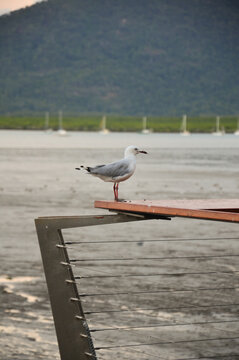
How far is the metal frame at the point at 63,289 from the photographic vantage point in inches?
196

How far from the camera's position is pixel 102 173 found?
5.45m

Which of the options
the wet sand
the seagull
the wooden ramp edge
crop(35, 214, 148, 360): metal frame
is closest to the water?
the wet sand

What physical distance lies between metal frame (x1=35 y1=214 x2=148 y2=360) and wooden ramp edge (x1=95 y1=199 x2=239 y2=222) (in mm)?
75

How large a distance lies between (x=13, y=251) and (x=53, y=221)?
23.8ft

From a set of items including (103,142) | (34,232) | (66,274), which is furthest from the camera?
(103,142)

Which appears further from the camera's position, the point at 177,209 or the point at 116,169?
the point at 116,169

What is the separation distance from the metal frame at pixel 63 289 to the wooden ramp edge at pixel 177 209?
8 cm

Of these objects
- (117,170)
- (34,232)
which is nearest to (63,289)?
(117,170)

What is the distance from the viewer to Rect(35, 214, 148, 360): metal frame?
4980 mm

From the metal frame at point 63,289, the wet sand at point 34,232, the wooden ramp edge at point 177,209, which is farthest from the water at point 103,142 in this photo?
the wooden ramp edge at point 177,209

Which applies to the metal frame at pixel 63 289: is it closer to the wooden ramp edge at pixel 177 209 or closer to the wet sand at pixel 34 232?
the wooden ramp edge at pixel 177 209

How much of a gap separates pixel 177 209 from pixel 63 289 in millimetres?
800

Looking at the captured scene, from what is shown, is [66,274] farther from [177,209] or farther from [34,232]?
[34,232]

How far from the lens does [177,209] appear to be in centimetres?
470
